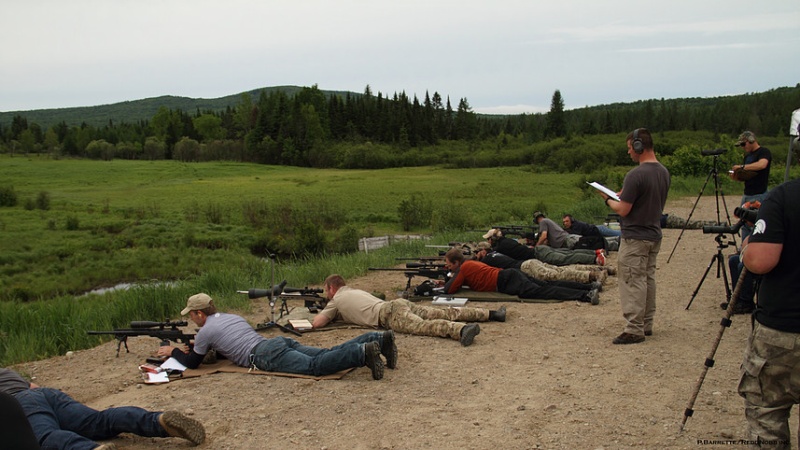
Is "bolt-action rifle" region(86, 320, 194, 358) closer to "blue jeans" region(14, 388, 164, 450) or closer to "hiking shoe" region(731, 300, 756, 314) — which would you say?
"blue jeans" region(14, 388, 164, 450)

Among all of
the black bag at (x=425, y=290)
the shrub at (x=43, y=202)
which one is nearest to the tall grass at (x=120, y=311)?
the black bag at (x=425, y=290)

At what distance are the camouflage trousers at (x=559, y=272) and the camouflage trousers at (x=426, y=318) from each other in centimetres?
249

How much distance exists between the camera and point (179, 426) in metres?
5.20

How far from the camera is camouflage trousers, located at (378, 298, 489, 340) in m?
8.32

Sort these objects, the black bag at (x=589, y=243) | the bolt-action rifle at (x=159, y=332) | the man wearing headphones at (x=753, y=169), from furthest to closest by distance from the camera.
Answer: the black bag at (x=589, y=243) → the man wearing headphones at (x=753, y=169) → the bolt-action rifle at (x=159, y=332)

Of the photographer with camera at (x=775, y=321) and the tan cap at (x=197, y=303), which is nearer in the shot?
the photographer with camera at (x=775, y=321)

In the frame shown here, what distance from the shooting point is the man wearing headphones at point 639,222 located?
7121 mm

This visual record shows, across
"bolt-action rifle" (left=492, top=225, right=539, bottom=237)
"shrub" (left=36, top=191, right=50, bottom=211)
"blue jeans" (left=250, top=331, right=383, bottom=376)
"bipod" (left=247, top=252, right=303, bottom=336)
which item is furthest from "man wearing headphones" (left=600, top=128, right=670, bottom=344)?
"shrub" (left=36, top=191, right=50, bottom=211)

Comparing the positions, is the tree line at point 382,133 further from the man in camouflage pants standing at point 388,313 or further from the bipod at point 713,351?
the bipod at point 713,351

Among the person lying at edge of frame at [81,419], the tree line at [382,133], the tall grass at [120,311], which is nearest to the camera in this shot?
the person lying at edge of frame at [81,419]

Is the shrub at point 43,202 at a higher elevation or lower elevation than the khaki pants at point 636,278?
lower

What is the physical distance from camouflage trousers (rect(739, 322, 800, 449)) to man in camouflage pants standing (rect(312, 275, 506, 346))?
15.5 feet

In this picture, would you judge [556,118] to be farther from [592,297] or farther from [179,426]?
[179,426]

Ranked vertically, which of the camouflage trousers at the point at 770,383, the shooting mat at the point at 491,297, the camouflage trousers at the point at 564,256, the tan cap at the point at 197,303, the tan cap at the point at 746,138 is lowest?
the shooting mat at the point at 491,297
